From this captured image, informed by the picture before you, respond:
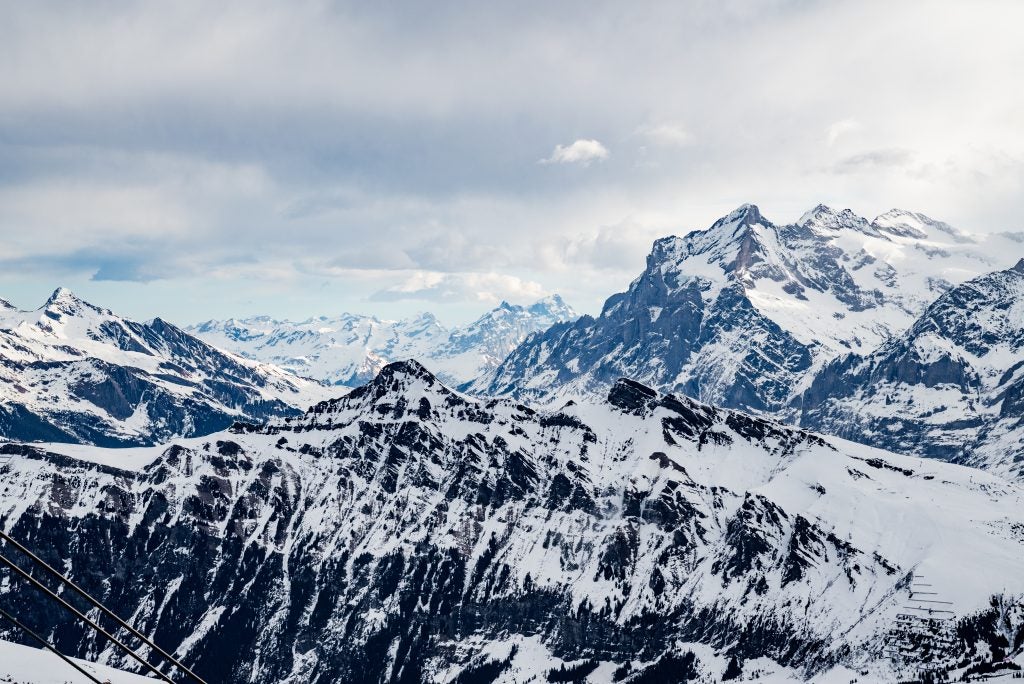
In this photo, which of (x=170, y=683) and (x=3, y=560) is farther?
(x=170, y=683)

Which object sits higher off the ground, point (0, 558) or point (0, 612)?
point (0, 558)

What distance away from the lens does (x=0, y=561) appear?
4181cm

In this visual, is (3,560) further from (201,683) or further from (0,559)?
(201,683)

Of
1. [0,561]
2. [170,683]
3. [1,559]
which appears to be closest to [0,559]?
[1,559]

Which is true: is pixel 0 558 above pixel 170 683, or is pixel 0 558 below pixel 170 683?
above

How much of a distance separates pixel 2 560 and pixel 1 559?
1922 millimetres

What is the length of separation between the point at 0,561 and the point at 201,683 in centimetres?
1603

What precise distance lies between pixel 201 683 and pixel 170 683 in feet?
5.85

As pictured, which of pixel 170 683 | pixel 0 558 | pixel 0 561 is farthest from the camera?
pixel 170 683

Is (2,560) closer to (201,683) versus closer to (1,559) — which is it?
(1,559)

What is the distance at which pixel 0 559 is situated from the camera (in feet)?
129

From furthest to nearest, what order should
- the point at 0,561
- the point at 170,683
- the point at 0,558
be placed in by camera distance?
1. the point at 170,683
2. the point at 0,561
3. the point at 0,558

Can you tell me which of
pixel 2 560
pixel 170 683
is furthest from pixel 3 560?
pixel 170 683

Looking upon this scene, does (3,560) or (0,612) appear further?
(0,612)
